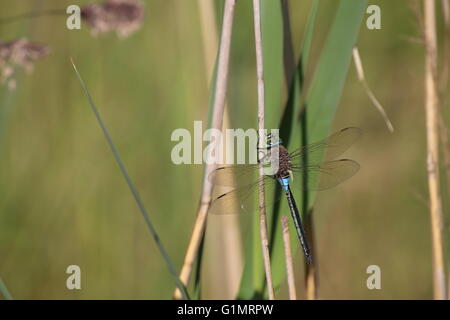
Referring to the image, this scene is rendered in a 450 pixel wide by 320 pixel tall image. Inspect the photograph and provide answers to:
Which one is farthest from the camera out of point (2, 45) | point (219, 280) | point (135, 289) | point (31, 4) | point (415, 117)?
point (415, 117)

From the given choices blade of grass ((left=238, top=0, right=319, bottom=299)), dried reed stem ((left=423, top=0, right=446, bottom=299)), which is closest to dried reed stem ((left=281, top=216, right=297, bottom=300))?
blade of grass ((left=238, top=0, right=319, bottom=299))

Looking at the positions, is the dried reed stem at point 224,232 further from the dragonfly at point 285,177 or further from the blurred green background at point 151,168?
the dragonfly at point 285,177

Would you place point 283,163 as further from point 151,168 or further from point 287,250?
point 151,168

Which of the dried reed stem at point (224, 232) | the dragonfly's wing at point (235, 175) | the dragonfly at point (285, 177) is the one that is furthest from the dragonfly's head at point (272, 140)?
the dried reed stem at point (224, 232)

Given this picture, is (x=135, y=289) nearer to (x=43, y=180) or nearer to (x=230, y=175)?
(x=43, y=180)

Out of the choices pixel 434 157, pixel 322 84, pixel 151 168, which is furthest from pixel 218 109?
pixel 151 168

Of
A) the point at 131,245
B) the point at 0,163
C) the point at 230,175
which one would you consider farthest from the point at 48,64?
the point at 230,175

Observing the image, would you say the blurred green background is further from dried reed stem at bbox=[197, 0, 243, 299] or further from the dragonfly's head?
the dragonfly's head
